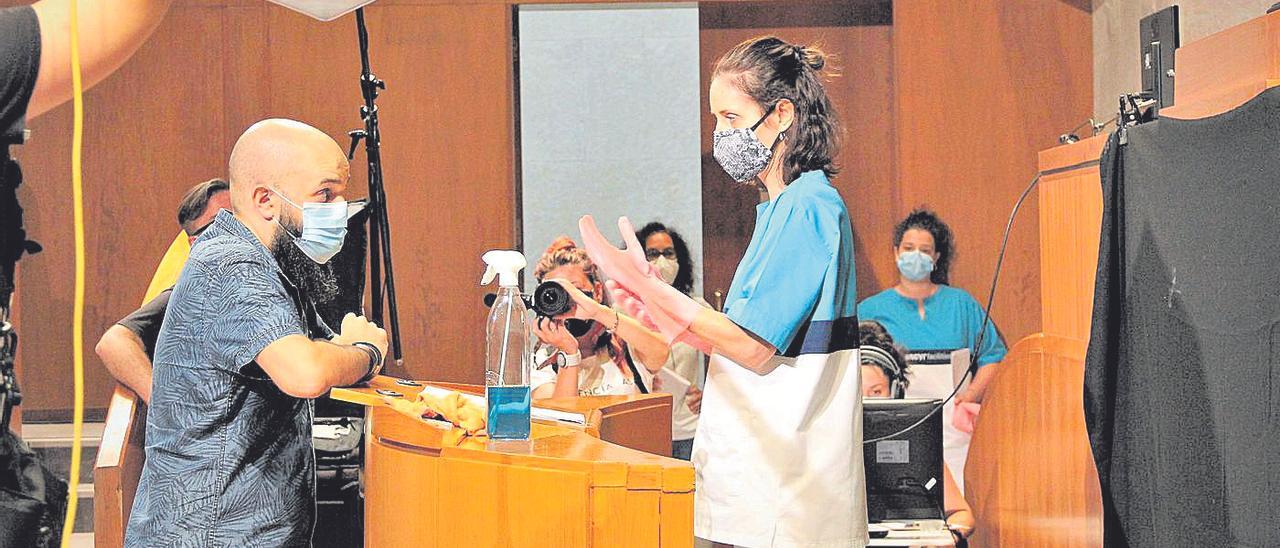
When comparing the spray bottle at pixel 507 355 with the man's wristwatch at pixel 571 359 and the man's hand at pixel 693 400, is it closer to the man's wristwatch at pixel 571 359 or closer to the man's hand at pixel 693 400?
the man's wristwatch at pixel 571 359

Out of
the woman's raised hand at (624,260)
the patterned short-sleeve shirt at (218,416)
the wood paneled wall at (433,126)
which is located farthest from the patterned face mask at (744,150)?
the wood paneled wall at (433,126)

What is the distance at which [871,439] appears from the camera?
3293 mm

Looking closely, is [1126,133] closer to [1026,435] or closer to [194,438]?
[1026,435]

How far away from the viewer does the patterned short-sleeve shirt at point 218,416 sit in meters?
1.76

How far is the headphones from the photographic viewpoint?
403cm

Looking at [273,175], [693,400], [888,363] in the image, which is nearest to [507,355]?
[273,175]

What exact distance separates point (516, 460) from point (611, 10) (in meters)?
4.57

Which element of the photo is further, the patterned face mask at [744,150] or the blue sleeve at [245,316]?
the patterned face mask at [744,150]

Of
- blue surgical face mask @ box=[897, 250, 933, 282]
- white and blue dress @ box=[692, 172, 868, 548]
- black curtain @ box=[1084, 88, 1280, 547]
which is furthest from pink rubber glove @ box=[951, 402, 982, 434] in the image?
white and blue dress @ box=[692, 172, 868, 548]

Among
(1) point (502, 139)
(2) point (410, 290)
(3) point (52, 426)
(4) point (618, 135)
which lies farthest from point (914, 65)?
(3) point (52, 426)

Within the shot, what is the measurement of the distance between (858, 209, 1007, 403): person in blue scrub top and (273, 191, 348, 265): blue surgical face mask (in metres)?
3.33

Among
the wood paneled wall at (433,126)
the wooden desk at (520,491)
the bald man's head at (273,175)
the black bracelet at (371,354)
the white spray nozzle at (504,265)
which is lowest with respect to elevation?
the wooden desk at (520,491)

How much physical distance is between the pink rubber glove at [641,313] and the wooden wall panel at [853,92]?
369 centimetres

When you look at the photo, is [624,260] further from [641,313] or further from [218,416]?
[218,416]
